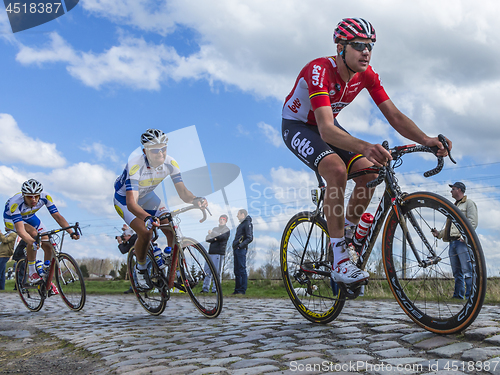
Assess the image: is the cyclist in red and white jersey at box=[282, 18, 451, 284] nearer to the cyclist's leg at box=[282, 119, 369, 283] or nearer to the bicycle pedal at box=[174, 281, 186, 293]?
the cyclist's leg at box=[282, 119, 369, 283]

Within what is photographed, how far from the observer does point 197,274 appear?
19.2 ft

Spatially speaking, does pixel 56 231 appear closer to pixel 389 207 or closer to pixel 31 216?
pixel 31 216

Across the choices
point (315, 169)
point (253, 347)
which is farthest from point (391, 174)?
point (253, 347)

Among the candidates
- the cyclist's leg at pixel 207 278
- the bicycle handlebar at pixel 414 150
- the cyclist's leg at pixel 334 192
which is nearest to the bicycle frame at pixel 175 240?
the cyclist's leg at pixel 207 278

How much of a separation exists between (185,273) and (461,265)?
3865 millimetres

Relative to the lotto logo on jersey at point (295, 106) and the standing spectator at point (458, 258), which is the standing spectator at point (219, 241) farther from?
the standing spectator at point (458, 258)

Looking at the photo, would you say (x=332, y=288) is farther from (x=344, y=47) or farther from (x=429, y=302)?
(x=344, y=47)

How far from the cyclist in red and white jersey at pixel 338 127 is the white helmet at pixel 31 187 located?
6.86 metres

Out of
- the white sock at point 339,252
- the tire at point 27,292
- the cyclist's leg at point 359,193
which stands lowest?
the tire at point 27,292

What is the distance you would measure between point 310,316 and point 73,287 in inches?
223

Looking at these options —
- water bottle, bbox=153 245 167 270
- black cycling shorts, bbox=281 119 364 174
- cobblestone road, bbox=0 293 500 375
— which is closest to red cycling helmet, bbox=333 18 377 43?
black cycling shorts, bbox=281 119 364 174

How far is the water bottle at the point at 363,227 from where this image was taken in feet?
12.5

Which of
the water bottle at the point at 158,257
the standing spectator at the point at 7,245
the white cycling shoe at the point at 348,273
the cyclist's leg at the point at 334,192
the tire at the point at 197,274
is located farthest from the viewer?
the standing spectator at the point at 7,245

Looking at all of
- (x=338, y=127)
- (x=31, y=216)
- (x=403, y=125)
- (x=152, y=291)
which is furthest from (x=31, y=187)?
(x=403, y=125)
